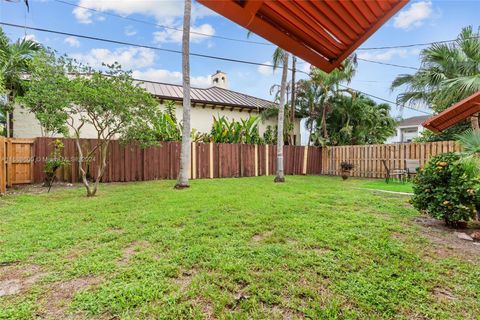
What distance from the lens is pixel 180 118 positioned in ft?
50.8

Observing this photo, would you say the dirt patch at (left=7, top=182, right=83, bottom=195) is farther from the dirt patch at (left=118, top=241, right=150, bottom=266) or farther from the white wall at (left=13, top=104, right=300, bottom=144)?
the dirt patch at (left=118, top=241, right=150, bottom=266)

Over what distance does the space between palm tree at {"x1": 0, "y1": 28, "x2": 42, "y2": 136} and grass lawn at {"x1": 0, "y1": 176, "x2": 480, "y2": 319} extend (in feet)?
22.2

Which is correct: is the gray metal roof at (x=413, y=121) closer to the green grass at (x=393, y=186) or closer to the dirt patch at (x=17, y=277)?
the green grass at (x=393, y=186)

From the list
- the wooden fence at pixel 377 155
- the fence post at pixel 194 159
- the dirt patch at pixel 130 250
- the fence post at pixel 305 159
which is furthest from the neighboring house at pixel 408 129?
the dirt patch at pixel 130 250

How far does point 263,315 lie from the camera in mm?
2174

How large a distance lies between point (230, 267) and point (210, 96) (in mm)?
15319

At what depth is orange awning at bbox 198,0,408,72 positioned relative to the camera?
1.41m

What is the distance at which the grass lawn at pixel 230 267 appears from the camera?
226cm

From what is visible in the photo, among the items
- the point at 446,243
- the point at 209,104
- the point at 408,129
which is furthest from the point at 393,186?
the point at 408,129

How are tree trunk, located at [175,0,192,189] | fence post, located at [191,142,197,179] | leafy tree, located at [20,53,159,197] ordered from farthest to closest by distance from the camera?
fence post, located at [191,142,197,179] → tree trunk, located at [175,0,192,189] → leafy tree, located at [20,53,159,197]

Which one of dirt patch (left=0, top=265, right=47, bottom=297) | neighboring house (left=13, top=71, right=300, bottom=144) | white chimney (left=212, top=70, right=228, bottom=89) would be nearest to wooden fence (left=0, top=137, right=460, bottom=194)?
neighboring house (left=13, top=71, right=300, bottom=144)

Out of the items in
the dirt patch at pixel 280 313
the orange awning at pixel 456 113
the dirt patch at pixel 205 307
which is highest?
the orange awning at pixel 456 113

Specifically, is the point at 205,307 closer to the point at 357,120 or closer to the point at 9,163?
the point at 9,163

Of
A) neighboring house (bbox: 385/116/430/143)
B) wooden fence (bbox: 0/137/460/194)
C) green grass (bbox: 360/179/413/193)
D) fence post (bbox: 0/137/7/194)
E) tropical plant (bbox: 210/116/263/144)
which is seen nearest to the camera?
fence post (bbox: 0/137/7/194)
